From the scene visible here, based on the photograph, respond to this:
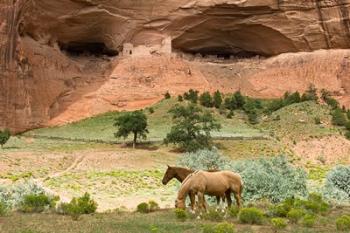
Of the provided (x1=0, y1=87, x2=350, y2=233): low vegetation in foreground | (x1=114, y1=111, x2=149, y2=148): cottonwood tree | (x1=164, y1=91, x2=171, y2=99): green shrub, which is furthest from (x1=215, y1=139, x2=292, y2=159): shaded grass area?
(x1=164, y1=91, x2=171, y2=99): green shrub

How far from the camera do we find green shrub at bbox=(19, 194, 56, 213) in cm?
1603

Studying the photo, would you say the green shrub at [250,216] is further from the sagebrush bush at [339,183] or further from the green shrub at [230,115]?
the green shrub at [230,115]

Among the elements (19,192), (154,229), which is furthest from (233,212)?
(19,192)

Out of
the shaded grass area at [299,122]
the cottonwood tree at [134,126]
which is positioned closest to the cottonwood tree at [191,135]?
the cottonwood tree at [134,126]

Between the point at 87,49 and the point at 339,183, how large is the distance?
140ft

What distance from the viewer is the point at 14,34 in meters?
48.2

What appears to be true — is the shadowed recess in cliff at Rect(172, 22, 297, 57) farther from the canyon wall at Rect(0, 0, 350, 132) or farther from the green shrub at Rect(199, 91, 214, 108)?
the green shrub at Rect(199, 91, 214, 108)

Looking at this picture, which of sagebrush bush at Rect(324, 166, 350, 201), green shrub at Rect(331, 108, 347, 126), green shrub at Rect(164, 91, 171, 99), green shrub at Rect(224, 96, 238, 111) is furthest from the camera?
green shrub at Rect(164, 91, 171, 99)

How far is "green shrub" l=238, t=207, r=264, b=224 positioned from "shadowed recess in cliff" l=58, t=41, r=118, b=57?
1807 inches

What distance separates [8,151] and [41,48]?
2031 cm

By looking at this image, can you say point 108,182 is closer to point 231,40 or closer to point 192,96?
point 192,96

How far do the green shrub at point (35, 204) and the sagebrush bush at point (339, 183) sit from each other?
10507 millimetres

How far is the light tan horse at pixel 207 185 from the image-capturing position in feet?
47.7

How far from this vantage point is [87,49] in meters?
60.5
